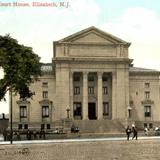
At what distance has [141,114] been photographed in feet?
337

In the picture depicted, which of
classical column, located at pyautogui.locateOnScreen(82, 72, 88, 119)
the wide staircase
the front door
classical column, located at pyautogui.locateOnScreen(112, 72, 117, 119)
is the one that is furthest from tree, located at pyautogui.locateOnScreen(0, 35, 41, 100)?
the front door

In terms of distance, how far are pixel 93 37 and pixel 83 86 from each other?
848 cm

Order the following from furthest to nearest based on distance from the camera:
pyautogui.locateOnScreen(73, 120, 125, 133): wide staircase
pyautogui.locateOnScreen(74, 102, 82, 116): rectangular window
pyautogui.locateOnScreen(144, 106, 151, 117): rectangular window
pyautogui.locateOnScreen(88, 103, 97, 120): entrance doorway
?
1. pyautogui.locateOnScreen(144, 106, 151, 117): rectangular window
2. pyautogui.locateOnScreen(88, 103, 97, 120): entrance doorway
3. pyautogui.locateOnScreen(74, 102, 82, 116): rectangular window
4. pyautogui.locateOnScreen(73, 120, 125, 133): wide staircase

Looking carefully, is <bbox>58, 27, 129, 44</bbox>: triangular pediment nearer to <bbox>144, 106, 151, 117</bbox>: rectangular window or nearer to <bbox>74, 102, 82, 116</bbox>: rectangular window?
<bbox>74, 102, 82, 116</bbox>: rectangular window

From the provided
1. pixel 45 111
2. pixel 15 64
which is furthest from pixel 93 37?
pixel 15 64

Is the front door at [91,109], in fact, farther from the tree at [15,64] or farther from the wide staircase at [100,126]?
the tree at [15,64]

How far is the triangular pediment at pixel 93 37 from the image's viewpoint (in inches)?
3851

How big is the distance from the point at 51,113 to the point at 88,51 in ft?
40.9

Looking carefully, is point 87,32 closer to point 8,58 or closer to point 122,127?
point 122,127

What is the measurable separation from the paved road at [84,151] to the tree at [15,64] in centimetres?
1505

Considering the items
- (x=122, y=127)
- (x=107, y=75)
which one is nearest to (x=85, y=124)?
(x=122, y=127)

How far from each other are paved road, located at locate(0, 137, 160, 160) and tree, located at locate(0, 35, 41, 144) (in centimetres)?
1395

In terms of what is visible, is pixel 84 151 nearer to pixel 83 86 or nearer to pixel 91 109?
pixel 83 86

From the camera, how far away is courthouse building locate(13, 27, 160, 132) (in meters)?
97.5
